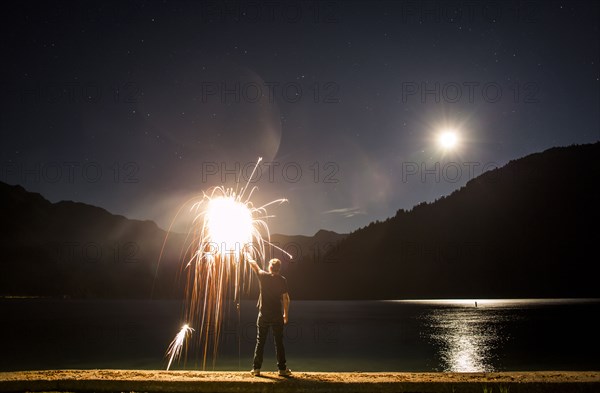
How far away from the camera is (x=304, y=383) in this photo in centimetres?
1030

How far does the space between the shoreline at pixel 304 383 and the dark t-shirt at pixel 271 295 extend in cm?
152

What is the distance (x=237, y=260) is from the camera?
13.3 meters

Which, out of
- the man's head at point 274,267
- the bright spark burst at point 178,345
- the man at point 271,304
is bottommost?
the bright spark burst at point 178,345

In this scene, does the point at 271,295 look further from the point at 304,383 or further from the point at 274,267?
the point at 304,383

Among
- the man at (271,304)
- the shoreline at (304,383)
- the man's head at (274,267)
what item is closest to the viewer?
the shoreline at (304,383)

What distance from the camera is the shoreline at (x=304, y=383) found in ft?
33.2

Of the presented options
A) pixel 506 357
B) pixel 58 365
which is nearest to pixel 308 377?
pixel 58 365

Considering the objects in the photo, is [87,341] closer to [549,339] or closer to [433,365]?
[433,365]

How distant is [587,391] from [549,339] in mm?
57628

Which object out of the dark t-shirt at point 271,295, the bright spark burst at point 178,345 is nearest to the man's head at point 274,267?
the dark t-shirt at point 271,295

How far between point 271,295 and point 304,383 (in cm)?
236

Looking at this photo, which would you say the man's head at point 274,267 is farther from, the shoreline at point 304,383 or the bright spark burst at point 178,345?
the bright spark burst at point 178,345

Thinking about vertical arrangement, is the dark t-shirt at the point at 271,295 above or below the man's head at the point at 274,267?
below

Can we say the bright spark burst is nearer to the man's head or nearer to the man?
the man
